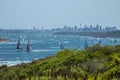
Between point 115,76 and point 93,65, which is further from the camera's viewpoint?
point 93,65

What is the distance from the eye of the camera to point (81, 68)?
173ft

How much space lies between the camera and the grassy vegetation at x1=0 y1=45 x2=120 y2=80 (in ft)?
153

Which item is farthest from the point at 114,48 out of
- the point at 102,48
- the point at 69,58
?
the point at 69,58

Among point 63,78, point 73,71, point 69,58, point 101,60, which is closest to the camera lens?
point 63,78

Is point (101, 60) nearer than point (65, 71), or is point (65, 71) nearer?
point (65, 71)

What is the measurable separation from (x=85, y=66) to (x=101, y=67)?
2525 mm

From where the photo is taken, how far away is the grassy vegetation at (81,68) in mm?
46688

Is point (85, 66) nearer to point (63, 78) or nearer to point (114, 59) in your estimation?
point (114, 59)

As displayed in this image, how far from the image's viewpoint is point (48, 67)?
A: 57406 millimetres

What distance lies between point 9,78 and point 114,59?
41.0ft

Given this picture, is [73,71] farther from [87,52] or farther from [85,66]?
[87,52]

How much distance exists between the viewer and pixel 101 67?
51219 mm

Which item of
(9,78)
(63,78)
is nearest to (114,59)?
(63,78)

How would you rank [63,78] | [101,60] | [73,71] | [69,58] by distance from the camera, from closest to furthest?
[63,78], [73,71], [101,60], [69,58]
